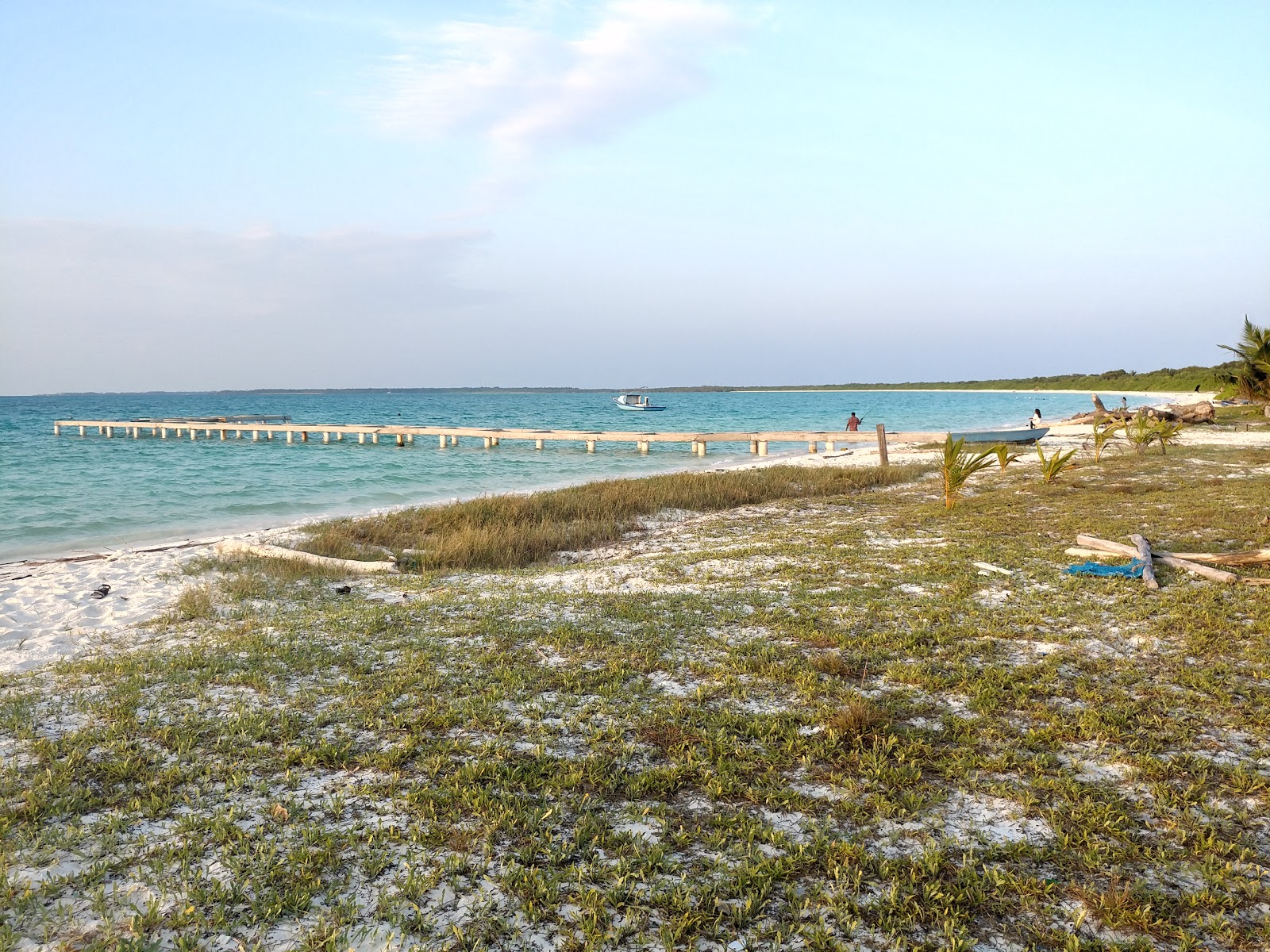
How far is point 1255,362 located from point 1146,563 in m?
26.8

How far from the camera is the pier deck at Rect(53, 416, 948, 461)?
30.6 metres

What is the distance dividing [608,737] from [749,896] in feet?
5.06

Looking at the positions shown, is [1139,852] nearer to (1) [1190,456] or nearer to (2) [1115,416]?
(1) [1190,456]

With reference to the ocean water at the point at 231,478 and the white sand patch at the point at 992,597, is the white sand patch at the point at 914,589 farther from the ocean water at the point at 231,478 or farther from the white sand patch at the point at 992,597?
the ocean water at the point at 231,478

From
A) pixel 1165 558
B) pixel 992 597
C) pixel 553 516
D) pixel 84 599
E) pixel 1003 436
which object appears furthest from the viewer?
pixel 1003 436

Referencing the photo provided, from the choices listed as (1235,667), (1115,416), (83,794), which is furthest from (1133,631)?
(1115,416)

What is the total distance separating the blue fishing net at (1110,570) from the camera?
24.3 ft

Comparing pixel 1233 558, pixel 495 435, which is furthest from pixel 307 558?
pixel 495 435

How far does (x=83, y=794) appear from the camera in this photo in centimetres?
373

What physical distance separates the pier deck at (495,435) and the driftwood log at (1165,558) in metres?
11.7

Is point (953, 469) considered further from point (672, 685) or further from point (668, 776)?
point (668, 776)

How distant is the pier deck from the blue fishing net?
41.1 feet

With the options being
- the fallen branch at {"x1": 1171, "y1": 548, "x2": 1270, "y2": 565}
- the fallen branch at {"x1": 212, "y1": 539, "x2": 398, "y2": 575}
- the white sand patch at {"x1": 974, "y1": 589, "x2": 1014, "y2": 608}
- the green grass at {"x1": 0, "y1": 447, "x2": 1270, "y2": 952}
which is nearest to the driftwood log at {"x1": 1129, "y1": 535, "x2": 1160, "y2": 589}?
the green grass at {"x1": 0, "y1": 447, "x2": 1270, "y2": 952}

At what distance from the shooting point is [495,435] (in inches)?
1510
